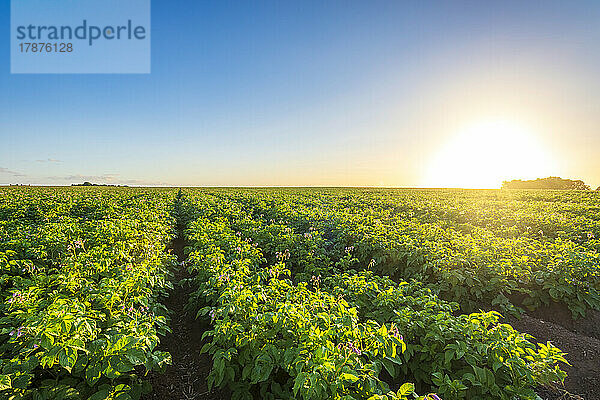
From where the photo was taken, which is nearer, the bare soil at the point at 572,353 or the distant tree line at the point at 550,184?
the bare soil at the point at 572,353

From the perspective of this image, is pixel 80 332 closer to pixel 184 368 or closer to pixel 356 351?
pixel 184 368

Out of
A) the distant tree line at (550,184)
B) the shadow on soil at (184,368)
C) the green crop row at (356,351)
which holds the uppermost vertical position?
the distant tree line at (550,184)

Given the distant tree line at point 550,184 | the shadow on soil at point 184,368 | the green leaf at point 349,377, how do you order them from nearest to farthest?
the green leaf at point 349,377 < the shadow on soil at point 184,368 < the distant tree line at point 550,184

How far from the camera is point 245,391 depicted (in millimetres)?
3545

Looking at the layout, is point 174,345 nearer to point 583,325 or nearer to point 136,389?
point 136,389

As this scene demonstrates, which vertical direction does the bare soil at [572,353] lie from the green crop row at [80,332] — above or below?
below

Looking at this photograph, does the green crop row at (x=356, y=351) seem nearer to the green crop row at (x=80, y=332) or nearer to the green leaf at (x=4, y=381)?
the green crop row at (x=80, y=332)

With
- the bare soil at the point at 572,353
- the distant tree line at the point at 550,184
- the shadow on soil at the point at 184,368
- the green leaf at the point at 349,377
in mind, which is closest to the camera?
the green leaf at the point at 349,377

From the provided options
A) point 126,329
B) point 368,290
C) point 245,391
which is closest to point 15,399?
point 126,329

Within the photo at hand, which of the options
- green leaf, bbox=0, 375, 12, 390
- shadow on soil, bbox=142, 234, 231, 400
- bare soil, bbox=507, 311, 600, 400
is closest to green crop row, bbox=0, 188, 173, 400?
green leaf, bbox=0, 375, 12, 390

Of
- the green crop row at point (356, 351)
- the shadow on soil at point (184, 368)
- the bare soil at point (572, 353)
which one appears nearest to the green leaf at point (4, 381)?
the shadow on soil at point (184, 368)

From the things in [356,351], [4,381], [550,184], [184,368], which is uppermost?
[550,184]

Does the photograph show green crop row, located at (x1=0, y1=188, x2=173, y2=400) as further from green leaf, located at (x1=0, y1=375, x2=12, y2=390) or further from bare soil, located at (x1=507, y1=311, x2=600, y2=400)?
bare soil, located at (x1=507, y1=311, x2=600, y2=400)

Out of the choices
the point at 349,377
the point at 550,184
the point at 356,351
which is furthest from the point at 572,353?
the point at 550,184
